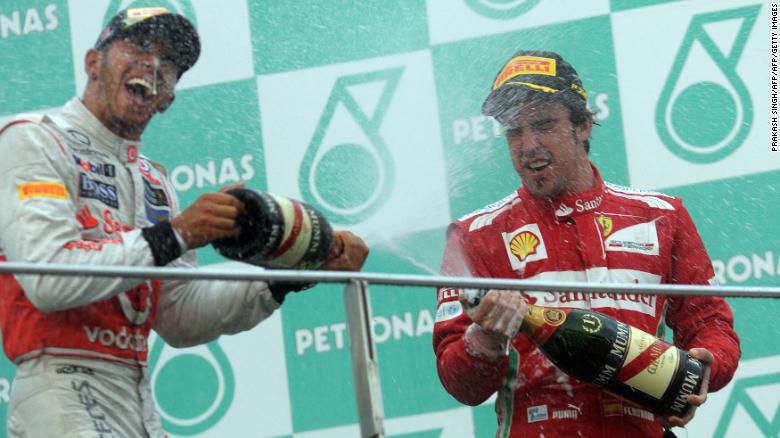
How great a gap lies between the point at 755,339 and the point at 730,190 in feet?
3.74

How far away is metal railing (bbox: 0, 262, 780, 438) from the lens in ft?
6.61

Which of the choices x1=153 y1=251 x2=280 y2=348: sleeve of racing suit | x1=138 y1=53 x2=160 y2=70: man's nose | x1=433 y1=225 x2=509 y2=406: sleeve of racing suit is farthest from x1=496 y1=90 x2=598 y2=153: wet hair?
x1=153 y1=251 x2=280 y2=348: sleeve of racing suit

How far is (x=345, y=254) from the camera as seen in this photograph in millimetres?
2568

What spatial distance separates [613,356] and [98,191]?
0.98 metres

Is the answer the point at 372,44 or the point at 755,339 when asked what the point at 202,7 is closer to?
the point at 372,44

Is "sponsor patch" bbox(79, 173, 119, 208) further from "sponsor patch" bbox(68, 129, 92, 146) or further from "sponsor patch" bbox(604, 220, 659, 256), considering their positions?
"sponsor patch" bbox(604, 220, 659, 256)

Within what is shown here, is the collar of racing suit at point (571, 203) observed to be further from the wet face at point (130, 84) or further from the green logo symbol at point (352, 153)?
the green logo symbol at point (352, 153)

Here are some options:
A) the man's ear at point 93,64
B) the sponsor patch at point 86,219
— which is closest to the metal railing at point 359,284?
the sponsor patch at point 86,219

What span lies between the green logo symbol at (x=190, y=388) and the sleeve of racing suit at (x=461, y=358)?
378 millimetres

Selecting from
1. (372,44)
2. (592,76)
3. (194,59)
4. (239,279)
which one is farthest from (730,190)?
(239,279)

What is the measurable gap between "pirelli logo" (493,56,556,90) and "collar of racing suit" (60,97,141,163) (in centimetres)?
89

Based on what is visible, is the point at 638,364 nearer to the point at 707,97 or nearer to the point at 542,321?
the point at 542,321

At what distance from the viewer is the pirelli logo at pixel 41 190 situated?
240 centimetres

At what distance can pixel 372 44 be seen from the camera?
4.03 m
